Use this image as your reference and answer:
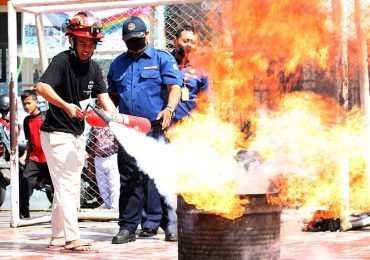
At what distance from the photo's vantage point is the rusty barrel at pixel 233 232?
227 inches

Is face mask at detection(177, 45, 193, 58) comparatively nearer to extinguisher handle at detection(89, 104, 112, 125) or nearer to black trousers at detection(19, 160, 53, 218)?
extinguisher handle at detection(89, 104, 112, 125)

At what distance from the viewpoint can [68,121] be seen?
8102mm

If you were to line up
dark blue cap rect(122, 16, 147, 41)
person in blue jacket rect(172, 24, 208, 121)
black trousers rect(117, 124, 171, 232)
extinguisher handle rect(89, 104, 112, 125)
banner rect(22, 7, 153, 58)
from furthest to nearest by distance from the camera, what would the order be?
1. banner rect(22, 7, 153, 58)
2. person in blue jacket rect(172, 24, 208, 121)
3. black trousers rect(117, 124, 171, 232)
4. dark blue cap rect(122, 16, 147, 41)
5. extinguisher handle rect(89, 104, 112, 125)

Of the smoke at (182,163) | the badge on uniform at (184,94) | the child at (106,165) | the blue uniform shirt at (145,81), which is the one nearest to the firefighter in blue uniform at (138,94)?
the blue uniform shirt at (145,81)

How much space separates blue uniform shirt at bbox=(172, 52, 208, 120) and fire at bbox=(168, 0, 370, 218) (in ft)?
0.47

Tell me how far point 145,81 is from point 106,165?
312cm

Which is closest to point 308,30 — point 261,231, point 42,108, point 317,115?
point 317,115

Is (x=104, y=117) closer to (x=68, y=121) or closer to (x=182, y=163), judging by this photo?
(x=68, y=121)

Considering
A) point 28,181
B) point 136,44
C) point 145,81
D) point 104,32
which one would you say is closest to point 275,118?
point 145,81

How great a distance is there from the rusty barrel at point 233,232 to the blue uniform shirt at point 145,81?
2972mm

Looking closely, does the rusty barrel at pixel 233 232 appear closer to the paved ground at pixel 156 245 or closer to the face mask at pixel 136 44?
the paved ground at pixel 156 245

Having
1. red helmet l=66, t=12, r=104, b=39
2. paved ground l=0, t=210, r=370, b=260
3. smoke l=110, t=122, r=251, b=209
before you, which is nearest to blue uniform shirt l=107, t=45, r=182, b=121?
smoke l=110, t=122, r=251, b=209

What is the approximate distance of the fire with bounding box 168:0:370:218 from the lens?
269 inches

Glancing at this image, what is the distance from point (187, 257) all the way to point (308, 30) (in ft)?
10.8
